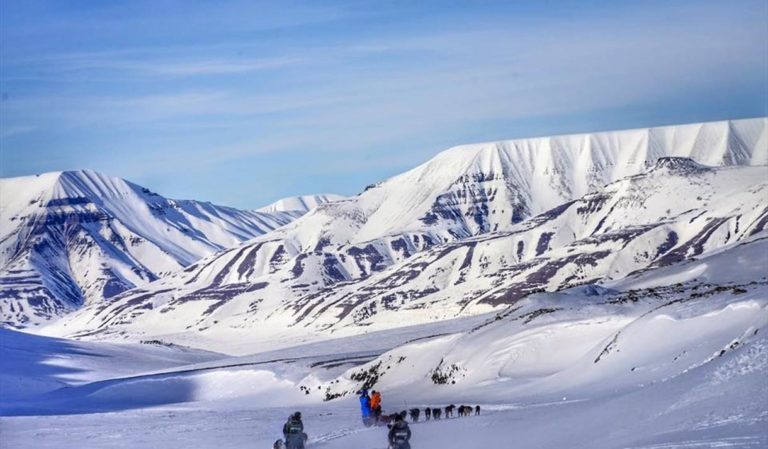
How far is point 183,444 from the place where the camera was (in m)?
36.9

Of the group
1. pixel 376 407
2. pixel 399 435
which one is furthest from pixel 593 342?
pixel 399 435

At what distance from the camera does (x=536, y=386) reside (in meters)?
45.8

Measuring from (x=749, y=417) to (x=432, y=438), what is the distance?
11565 millimetres

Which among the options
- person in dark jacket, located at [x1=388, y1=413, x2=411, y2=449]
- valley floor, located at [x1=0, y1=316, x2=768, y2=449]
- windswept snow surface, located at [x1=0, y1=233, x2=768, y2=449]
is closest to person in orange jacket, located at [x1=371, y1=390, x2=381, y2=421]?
valley floor, located at [x1=0, y1=316, x2=768, y2=449]

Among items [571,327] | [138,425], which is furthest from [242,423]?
[571,327]

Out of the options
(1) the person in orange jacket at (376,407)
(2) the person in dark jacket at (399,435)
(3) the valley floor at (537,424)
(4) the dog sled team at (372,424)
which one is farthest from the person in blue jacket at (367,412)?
(2) the person in dark jacket at (399,435)

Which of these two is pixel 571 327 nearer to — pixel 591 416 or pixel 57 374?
pixel 591 416

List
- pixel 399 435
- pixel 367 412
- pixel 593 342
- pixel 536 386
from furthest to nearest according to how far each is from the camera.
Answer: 1. pixel 593 342
2. pixel 536 386
3. pixel 367 412
4. pixel 399 435

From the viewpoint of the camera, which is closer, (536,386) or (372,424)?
(372,424)


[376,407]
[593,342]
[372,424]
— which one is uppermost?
[593,342]

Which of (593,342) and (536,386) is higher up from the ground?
(593,342)

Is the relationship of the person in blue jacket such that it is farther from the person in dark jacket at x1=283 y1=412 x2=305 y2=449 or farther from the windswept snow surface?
the person in dark jacket at x1=283 y1=412 x2=305 y2=449

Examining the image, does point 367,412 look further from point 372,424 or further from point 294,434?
point 294,434

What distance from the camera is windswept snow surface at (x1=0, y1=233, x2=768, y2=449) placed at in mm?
22844
